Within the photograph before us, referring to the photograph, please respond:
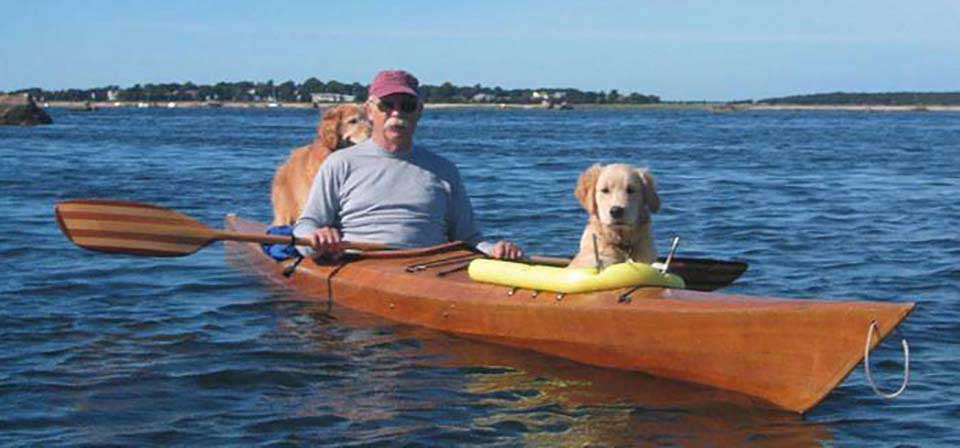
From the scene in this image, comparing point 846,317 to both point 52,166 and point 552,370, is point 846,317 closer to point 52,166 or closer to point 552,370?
point 552,370

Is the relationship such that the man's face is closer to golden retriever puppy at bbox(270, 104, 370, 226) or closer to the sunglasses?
the sunglasses

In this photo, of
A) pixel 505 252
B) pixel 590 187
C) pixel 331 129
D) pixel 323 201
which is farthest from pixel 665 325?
pixel 331 129

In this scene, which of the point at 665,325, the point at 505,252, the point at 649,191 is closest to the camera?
the point at 665,325

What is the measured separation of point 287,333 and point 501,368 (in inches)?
70.3

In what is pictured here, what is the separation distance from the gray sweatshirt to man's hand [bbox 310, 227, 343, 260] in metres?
0.16

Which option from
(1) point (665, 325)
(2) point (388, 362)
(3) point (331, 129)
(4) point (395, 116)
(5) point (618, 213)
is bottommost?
(2) point (388, 362)

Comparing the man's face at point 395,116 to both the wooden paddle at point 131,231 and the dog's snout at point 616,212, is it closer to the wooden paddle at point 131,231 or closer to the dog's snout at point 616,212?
the wooden paddle at point 131,231

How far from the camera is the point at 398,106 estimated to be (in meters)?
8.33

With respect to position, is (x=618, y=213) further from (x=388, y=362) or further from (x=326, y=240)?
(x=326, y=240)

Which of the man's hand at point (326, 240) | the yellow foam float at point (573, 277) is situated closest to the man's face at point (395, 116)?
the man's hand at point (326, 240)

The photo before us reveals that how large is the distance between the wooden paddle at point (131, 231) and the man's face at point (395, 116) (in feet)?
2.46

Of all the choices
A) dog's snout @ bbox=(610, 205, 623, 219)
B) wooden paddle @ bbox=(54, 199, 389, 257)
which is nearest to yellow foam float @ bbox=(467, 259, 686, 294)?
dog's snout @ bbox=(610, 205, 623, 219)

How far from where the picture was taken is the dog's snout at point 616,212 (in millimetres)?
6820

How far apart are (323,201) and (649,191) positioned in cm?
257
